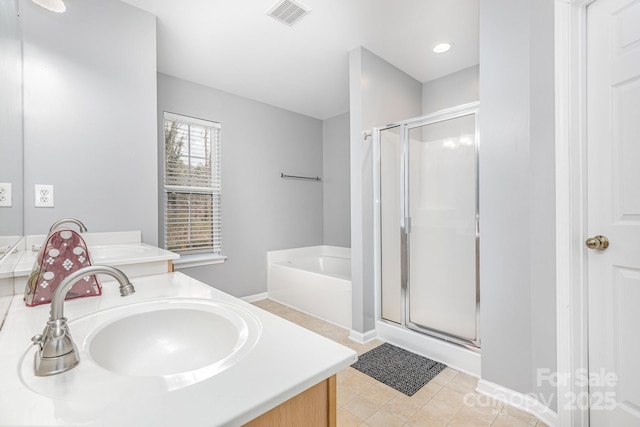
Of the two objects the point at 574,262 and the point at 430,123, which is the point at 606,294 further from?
the point at 430,123

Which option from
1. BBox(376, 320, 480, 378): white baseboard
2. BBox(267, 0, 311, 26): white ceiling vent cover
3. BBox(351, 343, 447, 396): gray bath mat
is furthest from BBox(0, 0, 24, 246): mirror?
BBox(376, 320, 480, 378): white baseboard

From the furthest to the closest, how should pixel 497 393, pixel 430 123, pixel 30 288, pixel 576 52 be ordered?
pixel 430 123
pixel 497 393
pixel 576 52
pixel 30 288

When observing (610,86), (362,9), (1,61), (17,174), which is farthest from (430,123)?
(17,174)

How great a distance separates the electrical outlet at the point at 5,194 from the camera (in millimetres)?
1044

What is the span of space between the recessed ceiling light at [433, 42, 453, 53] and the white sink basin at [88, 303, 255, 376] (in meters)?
2.65

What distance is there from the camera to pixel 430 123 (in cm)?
229

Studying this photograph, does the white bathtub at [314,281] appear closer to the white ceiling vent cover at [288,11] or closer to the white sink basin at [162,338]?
the white sink basin at [162,338]

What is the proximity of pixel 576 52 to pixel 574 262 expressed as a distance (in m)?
0.96

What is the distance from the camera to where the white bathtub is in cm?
279

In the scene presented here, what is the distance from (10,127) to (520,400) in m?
2.80

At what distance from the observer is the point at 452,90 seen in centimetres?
298

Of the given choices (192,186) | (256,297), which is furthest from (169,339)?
(256,297)

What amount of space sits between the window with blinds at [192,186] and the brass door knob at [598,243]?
3061mm

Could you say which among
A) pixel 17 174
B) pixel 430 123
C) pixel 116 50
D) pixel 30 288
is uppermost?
pixel 116 50
